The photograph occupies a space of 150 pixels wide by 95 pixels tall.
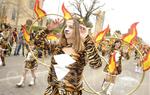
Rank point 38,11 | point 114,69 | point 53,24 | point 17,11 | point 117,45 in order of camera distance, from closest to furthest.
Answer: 1. point 53,24
2. point 38,11
3. point 117,45
4. point 114,69
5. point 17,11

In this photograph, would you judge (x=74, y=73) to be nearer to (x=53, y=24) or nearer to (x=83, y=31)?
(x=83, y=31)

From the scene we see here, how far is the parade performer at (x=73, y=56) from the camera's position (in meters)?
4.66

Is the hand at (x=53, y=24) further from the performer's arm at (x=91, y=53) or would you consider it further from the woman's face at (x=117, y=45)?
the woman's face at (x=117, y=45)

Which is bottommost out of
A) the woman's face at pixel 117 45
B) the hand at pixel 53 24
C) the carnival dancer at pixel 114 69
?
the carnival dancer at pixel 114 69

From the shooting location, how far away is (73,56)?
15.5 ft

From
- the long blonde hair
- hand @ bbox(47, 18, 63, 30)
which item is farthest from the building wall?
the long blonde hair

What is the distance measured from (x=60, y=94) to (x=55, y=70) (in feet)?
0.94

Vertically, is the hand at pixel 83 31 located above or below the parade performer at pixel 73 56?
above

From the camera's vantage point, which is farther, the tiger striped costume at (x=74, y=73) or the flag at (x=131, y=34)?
the flag at (x=131, y=34)

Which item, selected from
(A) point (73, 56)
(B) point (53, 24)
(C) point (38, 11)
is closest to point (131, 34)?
(B) point (53, 24)

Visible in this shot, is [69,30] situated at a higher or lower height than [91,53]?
higher

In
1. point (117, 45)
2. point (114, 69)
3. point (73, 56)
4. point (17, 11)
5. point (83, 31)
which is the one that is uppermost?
point (17, 11)

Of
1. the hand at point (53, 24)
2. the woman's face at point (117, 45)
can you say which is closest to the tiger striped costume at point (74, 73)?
the hand at point (53, 24)

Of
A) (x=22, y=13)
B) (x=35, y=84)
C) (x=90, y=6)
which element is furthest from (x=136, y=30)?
(x=90, y=6)
